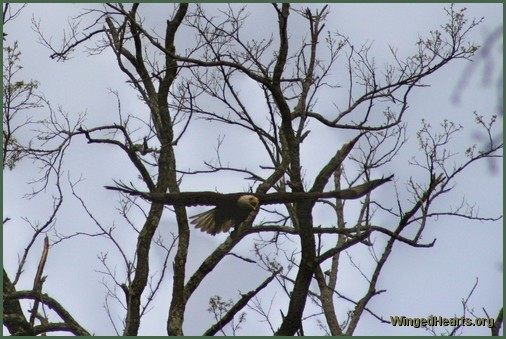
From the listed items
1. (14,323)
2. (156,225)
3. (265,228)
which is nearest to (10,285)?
(14,323)

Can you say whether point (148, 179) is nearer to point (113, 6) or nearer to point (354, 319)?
point (113, 6)

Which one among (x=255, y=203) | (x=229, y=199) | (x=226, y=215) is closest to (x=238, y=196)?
(x=229, y=199)

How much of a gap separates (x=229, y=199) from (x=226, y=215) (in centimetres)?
73

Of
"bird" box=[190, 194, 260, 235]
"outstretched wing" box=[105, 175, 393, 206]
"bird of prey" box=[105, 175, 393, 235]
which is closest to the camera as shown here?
"outstretched wing" box=[105, 175, 393, 206]

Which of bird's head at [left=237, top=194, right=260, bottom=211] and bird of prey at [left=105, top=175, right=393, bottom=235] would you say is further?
bird's head at [left=237, top=194, right=260, bottom=211]

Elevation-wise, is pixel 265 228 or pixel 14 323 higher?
pixel 265 228

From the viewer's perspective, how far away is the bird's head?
857cm

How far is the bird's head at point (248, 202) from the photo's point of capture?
857cm

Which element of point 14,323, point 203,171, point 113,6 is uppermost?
point 113,6

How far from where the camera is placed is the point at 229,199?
8820 mm

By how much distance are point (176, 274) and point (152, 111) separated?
252 cm

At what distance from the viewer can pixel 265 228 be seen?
963 centimetres

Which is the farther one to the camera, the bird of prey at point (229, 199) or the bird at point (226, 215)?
the bird at point (226, 215)

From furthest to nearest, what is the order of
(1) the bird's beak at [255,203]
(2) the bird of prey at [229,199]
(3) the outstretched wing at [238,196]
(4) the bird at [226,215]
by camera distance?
(4) the bird at [226,215] < (1) the bird's beak at [255,203] < (2) the bird of prey at [229,199] < (3) the outstretched wing at [238,196]
